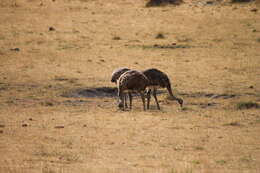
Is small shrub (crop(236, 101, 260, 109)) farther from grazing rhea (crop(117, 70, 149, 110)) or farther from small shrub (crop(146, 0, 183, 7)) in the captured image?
small shrub (crop(146, 0, 183, 7))

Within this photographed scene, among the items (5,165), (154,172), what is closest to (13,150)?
(5,165)

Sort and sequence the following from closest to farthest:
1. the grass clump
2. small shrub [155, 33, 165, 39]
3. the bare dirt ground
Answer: the bare dirt ground → the grass clump → small shrub [155, 33, 165, 39]

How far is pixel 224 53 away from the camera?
2888cm

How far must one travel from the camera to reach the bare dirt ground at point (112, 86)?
12492 millimetres

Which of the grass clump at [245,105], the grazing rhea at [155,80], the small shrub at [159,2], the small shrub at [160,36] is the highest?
the grazing rhea at [155,80]

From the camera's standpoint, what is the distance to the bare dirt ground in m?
12.5

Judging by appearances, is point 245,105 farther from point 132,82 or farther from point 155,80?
point 132,82

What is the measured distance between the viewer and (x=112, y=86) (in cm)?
2200

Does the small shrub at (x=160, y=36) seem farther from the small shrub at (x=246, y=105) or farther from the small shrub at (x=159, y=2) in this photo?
the small shrub at (x=246, y=105)

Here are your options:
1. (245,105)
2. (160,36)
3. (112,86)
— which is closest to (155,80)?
(245,105)

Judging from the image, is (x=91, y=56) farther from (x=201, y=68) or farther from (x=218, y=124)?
(x=218, y=124)

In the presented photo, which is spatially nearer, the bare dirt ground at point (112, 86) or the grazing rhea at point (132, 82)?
the bare dirt ground at point (112, 86)

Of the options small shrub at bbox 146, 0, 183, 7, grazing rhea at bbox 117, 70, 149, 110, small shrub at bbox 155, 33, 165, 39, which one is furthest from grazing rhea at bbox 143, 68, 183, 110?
small shrub at bbox 146, 0, 183, 7

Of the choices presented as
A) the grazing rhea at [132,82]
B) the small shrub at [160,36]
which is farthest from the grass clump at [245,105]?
the small shrub at [160,36]
